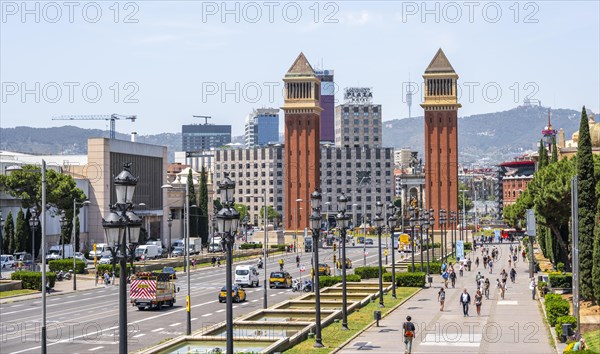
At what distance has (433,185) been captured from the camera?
16825 centimetres

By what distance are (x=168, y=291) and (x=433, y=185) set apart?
114m

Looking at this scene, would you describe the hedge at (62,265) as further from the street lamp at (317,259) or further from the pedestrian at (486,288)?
the street lamp at (317,259)

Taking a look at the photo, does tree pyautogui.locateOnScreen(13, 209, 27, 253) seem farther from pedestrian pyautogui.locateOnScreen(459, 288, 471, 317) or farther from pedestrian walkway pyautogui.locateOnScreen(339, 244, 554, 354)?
pedestrian pyautogui.locateOnScreen(459, 288, 471, 317)

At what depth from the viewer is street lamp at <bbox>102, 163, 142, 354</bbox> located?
19.7 m

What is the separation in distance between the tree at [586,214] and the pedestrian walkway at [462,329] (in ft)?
10.2

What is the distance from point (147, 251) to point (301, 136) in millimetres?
67142

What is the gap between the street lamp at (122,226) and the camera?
1967 centimetres

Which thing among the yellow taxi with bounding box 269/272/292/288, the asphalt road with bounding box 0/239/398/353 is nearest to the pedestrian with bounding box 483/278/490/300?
the asphalt road with bounding box 0/239/398/353

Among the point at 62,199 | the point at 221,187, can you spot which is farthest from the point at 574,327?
the point at 62,199

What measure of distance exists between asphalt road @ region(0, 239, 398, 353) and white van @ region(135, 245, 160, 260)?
30658 mm

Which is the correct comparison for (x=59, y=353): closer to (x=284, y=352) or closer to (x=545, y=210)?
(x=284, y=352)

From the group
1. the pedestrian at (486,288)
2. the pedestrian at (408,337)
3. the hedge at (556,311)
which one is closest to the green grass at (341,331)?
the pedestrian at (408,337)

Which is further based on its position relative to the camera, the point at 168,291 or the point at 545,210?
the point at 545,210

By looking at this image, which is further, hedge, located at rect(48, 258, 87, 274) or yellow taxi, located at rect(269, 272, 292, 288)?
hedge, located at rect(48, 258, 87, 274)
